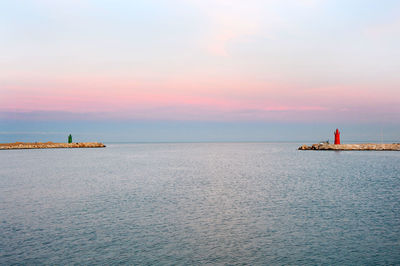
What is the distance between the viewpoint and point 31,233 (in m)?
13.9

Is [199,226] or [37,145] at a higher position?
[37,145]

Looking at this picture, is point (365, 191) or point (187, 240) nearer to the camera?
point (187, 240)

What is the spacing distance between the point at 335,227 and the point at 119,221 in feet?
34.1

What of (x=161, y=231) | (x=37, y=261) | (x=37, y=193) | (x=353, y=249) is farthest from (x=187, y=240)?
(x=37, y=193)

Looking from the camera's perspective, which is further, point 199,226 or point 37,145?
point 37,145

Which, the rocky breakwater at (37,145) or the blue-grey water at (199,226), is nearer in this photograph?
the blue-grey water at (199,226)

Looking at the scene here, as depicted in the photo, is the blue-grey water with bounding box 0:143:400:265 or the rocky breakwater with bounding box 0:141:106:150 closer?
the blue-grey water with bounding box 0:143:400:265

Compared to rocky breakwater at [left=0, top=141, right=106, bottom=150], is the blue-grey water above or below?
below

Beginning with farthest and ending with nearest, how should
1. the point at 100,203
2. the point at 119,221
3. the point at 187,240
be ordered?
the point at 100,203
the point at 119,221
the point at 187,240

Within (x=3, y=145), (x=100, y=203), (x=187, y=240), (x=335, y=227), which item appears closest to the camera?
(x=187, y=240)

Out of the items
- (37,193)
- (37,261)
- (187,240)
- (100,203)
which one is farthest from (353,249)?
(37,193)

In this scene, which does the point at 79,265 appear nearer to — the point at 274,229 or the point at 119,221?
the point at 119,221

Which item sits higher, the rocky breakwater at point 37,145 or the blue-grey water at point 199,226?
the rocky breakwater at point 37,145

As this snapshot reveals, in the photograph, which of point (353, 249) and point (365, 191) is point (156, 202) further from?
point (365, 191)
